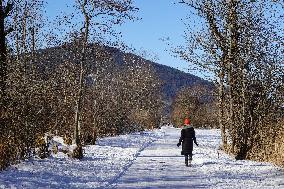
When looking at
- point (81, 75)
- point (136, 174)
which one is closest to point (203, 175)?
point (136, 174)

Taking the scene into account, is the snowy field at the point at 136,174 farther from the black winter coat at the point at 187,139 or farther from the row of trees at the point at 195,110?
the row of trees at the point at 195,110

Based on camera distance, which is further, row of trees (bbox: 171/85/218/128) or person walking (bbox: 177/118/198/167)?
row of trees (bbox: 171/85/218/128)

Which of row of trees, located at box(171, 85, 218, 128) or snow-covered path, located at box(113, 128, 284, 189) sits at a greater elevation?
row of trees, located at box(171, 85, 218, 128)

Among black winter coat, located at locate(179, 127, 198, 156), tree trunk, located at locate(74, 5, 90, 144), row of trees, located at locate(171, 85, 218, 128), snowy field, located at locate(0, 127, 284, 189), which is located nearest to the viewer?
snowy field, located at locate(0, 127, 284, 189)

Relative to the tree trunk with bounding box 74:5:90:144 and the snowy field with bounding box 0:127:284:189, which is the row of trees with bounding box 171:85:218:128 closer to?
the tree trunk with bounding box 74:5:90:144

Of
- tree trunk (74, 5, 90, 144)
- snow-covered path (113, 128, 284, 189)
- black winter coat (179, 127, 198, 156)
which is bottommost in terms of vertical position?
snow-covered path (113, 128, 284, 189)

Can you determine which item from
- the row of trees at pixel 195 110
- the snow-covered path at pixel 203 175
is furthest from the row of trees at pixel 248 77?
the row of trees at pixel 195 110

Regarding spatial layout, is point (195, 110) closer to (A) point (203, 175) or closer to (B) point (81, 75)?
(B) point (81, 75)

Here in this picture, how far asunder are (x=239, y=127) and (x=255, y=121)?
822 millimetres

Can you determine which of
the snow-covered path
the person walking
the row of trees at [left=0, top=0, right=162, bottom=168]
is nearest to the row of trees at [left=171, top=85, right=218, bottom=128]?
the row of trees at [left=0, top=0, right=162, bottom=168]

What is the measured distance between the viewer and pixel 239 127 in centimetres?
2006

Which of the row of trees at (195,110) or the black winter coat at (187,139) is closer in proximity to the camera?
the black winter coat at (187,139)

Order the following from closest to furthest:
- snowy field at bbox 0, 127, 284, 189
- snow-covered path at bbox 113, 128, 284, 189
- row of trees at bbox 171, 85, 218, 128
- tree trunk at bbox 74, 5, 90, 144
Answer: snowy field at bbox 0, 127, 284, 189 < snow-covered path at bbox 113, 128, 284, 189 < tree trunk at bbox 74, 5, 90, 144 < row of trees at bbox 171, 85, 218, 128

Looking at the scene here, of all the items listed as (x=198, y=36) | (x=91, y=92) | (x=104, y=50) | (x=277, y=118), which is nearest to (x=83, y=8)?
→ (x=104, y=50)
